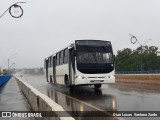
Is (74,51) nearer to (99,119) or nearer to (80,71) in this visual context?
(80,71)

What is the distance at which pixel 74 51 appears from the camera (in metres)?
20.6

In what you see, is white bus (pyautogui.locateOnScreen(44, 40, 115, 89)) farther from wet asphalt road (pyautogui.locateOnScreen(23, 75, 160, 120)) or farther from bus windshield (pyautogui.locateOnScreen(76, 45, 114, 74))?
wet asphalt road (pyautogui.locateOnScreen(23, 75, 160, 120))

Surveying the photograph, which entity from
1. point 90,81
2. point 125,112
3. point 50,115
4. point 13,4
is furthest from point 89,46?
point 50,115

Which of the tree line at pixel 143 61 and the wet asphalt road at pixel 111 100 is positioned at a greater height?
the tree line at pixel 143 61

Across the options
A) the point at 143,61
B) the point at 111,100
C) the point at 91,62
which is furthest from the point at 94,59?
the point at 143,61

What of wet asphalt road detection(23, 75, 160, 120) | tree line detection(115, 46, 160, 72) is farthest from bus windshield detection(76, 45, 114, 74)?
tree line detection(115, 46, 160, 72)

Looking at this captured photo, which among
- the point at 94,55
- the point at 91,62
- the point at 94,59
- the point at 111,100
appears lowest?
the point at 111,100

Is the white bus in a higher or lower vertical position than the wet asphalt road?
higher

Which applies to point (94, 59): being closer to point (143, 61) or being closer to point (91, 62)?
point (91, 62)

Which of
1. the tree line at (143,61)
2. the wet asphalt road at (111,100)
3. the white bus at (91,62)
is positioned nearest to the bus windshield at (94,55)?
the white bus at (91,62)

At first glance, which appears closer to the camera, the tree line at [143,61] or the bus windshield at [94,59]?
the bus windshield at [94,59]

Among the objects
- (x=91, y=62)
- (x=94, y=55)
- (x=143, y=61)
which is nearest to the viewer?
(x=91, y=62)

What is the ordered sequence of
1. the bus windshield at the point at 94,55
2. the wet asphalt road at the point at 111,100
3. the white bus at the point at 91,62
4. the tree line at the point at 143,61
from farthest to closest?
the tree line at the point at 143,61 < the bus windshield at the point at 94,55 < the white bus at the point at 91,62 < the wet asphalt road at the point at 111,100

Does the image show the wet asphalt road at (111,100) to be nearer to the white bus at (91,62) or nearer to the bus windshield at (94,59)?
the white bus at (91,62)
